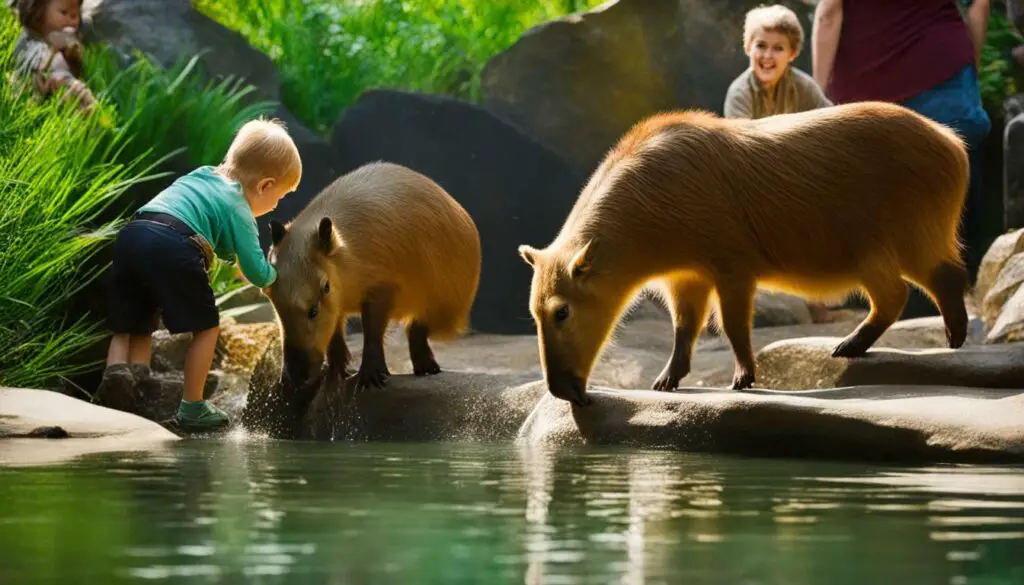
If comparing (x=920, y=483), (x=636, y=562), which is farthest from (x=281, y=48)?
(x=636, y=562)

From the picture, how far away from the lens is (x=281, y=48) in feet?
44.6

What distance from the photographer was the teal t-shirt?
6.47m

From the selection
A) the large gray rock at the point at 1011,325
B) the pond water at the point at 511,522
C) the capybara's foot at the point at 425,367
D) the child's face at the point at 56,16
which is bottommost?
the pond water at the point at 511,522

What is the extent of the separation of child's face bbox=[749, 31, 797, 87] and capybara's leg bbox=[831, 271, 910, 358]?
198cm

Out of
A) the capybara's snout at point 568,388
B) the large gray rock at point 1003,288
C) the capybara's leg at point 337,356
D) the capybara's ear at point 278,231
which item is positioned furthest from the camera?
the large gray rock at point 1003,288

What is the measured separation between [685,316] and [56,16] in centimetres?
487

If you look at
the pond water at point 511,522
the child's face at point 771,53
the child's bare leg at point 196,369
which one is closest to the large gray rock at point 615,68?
the child's face at point 771,53

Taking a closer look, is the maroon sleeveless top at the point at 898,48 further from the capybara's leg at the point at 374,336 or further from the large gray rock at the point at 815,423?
the capybara's leg at the point at 374,336

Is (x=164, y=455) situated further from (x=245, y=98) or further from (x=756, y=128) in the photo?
(x=245, y=98)

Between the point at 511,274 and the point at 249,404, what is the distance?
455cm

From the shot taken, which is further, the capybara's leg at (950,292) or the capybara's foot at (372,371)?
the capybara's foot at (372,371)

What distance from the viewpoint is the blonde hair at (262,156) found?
6648 millimetres

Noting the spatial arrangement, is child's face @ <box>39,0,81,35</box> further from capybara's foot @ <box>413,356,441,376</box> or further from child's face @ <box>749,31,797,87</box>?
child's face @ <box>749,31,797,87</box>

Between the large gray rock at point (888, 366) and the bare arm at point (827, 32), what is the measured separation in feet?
5.99
